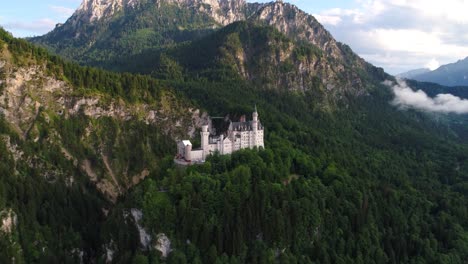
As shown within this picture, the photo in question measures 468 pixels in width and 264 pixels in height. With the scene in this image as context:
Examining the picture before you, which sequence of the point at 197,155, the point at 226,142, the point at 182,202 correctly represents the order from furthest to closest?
the point at 226,142 < the point at 197,155 < the point at 182,202

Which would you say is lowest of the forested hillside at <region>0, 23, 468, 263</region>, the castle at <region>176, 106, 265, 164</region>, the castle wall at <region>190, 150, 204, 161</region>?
the forested hillside at <region>0, 23, 468, 263</region>

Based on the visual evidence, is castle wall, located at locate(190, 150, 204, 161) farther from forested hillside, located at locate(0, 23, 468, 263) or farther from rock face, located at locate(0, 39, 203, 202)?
rock face, located at locate(0, 39, 203, 202)

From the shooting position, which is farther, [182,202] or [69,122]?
[69,122]

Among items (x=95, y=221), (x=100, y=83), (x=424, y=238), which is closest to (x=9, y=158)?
(x=95, y=221)

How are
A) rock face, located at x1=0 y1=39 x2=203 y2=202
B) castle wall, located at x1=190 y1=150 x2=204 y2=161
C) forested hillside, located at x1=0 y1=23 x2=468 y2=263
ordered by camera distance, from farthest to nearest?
rock face, located at x1=0 y1=39 x2=203 y2=202
castle wall, located at x1=190 y1=150 x2=204 y2=161
forested hillside, located at x1=0 y1=23 x2=468 y2=263

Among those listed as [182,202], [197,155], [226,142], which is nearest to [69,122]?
[197,155]

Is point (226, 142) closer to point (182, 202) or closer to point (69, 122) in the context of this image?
point (182, 202)

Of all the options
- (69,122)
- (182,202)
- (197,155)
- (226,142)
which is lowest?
(182,202)

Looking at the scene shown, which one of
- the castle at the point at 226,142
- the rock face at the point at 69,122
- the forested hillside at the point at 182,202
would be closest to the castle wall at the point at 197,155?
the castle at the point at 226,142

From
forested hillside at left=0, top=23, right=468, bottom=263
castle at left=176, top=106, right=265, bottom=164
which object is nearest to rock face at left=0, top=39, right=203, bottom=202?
forested hillside at left=0, top=23, right=468, bottom=263

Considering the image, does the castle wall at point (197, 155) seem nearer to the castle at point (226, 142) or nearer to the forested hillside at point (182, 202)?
the castle at point (226, 142)
